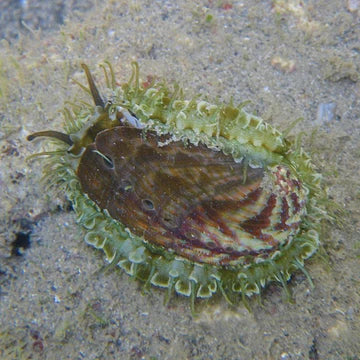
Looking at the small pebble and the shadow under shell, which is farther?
the small pebble

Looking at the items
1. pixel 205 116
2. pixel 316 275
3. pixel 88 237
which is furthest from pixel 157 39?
pixel 316 275

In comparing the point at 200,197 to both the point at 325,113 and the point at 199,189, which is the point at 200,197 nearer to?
the point at 199,189

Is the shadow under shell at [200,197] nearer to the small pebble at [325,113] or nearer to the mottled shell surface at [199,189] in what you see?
the mottled shell surface at [199,189]

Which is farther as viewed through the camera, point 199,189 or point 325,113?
point 325,113

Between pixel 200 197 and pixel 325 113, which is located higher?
pixel 325 113

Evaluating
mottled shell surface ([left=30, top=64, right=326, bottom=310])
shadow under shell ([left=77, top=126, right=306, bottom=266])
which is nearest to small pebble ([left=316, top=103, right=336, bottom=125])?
mottled shell surface ([left=30, top=64, right=326, bottom=310])

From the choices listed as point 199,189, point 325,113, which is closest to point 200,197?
point 199,189

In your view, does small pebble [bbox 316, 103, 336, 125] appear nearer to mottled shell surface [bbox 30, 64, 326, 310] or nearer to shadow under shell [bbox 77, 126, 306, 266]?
mottled shell surface [bbox 30, 64, 326, 310]

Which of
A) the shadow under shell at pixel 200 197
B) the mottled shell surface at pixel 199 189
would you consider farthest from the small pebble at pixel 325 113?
the shadow under shell at pixel 200 197
